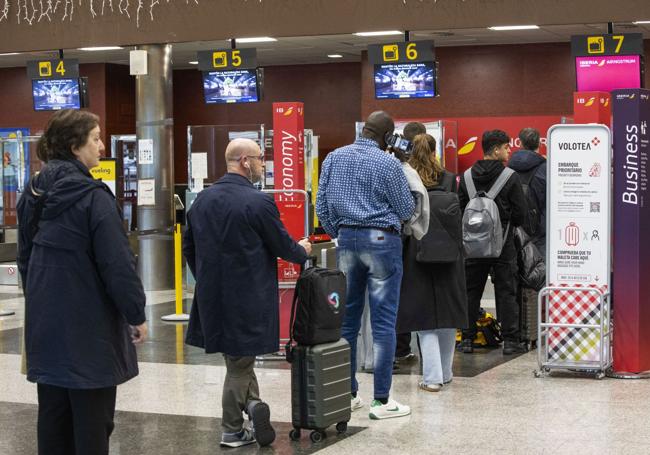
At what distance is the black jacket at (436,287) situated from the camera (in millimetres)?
6703

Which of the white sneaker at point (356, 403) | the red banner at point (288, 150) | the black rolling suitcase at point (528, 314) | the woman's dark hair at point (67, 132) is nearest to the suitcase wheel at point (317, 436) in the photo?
the white sneaker at point (356, 403)

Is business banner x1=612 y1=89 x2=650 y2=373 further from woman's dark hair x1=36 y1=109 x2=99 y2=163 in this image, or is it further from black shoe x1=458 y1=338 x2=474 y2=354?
woman's dark hair x1=36 y1=109 x2=99 y2=163

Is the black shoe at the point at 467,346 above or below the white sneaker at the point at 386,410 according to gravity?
below

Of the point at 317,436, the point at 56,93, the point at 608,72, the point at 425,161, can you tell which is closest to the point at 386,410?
the point at 317,436

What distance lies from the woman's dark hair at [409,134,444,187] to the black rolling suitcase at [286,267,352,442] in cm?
160

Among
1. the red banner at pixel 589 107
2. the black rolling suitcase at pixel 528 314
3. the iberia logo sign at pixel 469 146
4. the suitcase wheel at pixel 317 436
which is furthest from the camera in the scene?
the iberia logo sign at pixel 469 146

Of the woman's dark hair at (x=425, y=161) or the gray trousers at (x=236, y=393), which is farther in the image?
the woman's dark hair at (x=425, y=161)

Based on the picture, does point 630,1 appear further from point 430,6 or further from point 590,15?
point 430,6

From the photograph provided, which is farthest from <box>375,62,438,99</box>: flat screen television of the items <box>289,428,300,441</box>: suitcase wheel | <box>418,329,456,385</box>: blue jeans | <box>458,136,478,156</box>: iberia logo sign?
<box>289,428,300,441</box>: suitcase wheel

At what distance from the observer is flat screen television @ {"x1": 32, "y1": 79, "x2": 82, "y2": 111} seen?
15.0m

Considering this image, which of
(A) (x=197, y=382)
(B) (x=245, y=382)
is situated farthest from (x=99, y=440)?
(A) (x=197, y=382)

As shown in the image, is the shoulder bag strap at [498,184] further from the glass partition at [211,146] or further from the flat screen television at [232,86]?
the flat screen television at [232,86]

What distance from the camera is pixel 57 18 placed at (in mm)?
13578

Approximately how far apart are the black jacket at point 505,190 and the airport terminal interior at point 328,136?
26.5 inches
